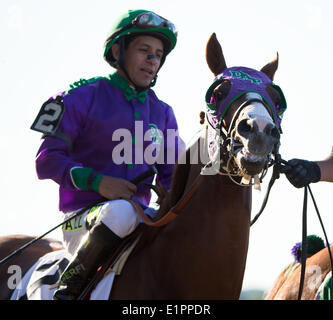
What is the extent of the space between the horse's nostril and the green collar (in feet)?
5.24

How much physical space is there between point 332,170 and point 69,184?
1.96 m

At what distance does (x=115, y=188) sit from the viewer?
4.73 meters

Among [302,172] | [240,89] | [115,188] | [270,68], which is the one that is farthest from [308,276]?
[240,89]

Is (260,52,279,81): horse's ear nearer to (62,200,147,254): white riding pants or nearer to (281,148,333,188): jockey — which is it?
(281,148,333,188): jockey

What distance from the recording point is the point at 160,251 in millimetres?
4574

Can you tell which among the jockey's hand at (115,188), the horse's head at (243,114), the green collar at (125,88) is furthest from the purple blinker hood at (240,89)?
the green collar at (125,88)

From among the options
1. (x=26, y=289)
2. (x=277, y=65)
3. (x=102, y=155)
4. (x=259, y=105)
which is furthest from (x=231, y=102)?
(x=26, y=289)

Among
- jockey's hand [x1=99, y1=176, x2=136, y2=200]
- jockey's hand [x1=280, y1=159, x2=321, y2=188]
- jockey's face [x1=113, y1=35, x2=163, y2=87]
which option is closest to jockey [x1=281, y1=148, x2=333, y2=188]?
jockey's hand [x1=280, y1=159, x2=321, y2=188]

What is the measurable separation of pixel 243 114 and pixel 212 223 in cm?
78

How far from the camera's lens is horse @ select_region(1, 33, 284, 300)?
4.37m

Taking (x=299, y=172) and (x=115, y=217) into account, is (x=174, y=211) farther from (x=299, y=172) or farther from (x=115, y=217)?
(x=299, y=172)

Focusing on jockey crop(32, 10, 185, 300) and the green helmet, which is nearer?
jockey crop(32, 10, 185, 300)

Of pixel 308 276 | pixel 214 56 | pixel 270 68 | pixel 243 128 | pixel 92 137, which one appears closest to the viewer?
pixel 243 128

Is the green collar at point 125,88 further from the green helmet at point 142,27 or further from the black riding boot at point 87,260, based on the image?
the black riding boot at point 87,260
